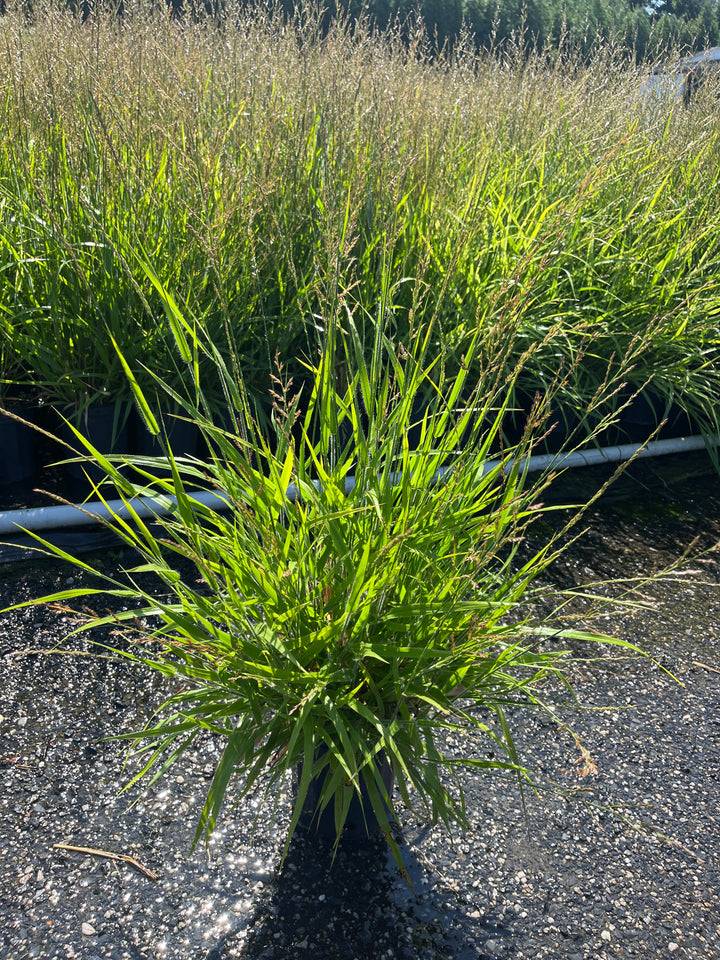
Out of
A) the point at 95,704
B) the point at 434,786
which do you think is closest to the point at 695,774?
the point at 434,786

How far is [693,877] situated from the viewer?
1506 millimetres

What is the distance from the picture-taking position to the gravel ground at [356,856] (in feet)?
4.40

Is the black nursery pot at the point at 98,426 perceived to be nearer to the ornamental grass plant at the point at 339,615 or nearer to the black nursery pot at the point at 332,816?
the ornamental grass plant at the point at 339,615

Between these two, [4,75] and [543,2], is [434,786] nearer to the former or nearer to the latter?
[4,75]

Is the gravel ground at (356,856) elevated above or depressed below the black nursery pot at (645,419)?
above

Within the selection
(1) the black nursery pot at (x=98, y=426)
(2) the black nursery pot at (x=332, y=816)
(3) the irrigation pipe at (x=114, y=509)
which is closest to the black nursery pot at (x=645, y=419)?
(3) the irrigation pipe at (x=114, y=509)

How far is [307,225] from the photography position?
3.01 m

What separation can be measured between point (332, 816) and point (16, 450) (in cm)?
180

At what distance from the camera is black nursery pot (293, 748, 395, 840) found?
4.91ft

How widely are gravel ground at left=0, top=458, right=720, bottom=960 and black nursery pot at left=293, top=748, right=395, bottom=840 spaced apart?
3 cm

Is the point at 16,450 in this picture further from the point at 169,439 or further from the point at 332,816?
the point at 332,816

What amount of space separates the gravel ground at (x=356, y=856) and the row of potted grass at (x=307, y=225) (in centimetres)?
94

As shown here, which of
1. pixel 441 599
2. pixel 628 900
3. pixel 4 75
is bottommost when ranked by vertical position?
pixel 628 900

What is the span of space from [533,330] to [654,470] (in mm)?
863
